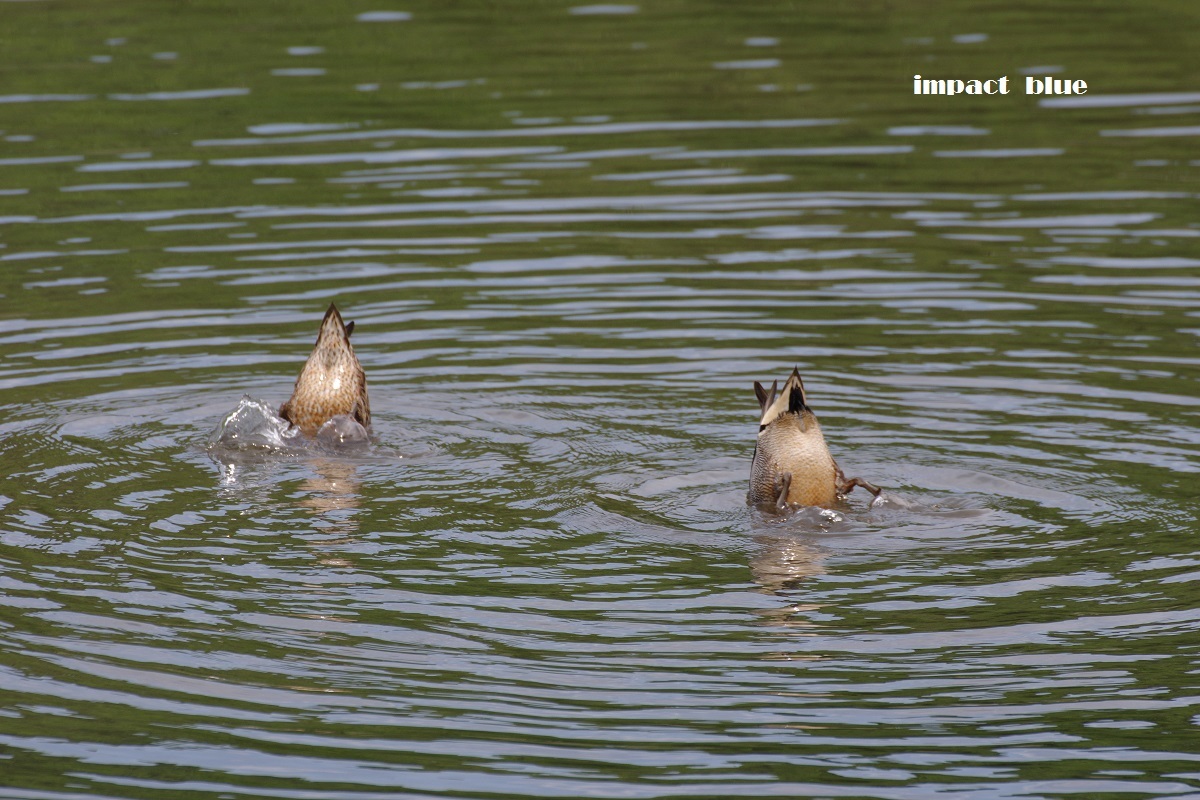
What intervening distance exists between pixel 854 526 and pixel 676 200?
7012mm

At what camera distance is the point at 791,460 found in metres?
8.98

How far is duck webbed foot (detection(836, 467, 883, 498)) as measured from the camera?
898 centimetres

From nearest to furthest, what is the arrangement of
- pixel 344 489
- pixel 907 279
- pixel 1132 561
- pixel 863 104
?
pixel 1132 561
pixel 344 489
pixel 907 279
pixel 863 104

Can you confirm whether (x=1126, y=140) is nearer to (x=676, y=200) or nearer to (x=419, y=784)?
(x=676, y=200)

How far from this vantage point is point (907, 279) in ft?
43.8

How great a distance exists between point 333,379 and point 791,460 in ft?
9.13

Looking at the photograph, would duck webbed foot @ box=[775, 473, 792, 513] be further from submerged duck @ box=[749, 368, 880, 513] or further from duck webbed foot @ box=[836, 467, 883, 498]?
duck webbed foot @ box=[836, 467, 883, 498]

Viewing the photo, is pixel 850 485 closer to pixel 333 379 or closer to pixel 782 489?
pixel 782 489

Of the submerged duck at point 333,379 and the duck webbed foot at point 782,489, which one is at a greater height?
the submerged duck at point 333,379

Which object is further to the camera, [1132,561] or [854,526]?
[854,526]

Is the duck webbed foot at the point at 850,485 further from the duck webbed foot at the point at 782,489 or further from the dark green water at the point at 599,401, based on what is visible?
the duck webbed foot at the point at 782,489

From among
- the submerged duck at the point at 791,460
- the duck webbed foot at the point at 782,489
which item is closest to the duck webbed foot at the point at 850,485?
the submerged duck at the point at 791,460

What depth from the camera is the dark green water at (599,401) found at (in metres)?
6.68

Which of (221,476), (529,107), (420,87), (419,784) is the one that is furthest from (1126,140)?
(419,784)
